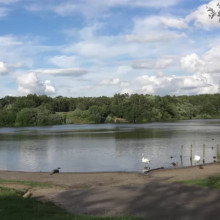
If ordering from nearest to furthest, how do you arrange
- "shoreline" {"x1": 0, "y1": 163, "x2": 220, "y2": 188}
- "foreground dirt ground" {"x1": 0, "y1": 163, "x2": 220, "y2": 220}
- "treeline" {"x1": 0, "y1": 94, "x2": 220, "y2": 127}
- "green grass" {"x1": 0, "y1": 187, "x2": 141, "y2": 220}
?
"green grass" {"x1": 0, "y1": 187, "x2": 141, "y2": 220}, "foreground dirt ground" {"x1": 0, "y1": 163, "x2": 220, "y2": 220}, "shoreline" {"x1": 0, "y1": 163, "x2": 220, "y2": 188}, "treeline" {"x1": 0, "y1": 94, "x2": 220, "y2": 127}

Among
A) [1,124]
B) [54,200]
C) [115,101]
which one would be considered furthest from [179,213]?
[115,101]

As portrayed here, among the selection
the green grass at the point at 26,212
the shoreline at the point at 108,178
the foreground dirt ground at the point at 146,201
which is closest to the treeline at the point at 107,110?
the shoreline at the point at 108,178

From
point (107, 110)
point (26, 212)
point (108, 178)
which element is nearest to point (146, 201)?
point (26, 212)

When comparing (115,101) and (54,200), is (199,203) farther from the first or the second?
(115,101)

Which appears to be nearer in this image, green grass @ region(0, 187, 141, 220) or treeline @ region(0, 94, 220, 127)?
green grass @ region(0, 187, 141, 220)

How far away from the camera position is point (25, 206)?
434 inches

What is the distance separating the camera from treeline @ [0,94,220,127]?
122 meters

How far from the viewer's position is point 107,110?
448 ft

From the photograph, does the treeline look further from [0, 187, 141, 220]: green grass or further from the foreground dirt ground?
[0, 187, 141, 220]: green grass

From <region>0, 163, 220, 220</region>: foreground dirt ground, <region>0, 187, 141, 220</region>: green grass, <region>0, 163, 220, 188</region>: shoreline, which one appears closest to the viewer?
<region>0, 187, 141, 220</region>: green grass

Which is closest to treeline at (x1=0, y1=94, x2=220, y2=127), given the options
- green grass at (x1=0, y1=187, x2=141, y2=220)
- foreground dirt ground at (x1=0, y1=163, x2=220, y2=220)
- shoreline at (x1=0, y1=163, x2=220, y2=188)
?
shoreline at (x1=0, y1=163, x2=220, y2=188)

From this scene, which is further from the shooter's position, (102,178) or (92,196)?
(102,178)

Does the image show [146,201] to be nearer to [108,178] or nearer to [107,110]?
[108,178]

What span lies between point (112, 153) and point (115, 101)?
105931 millimetres
